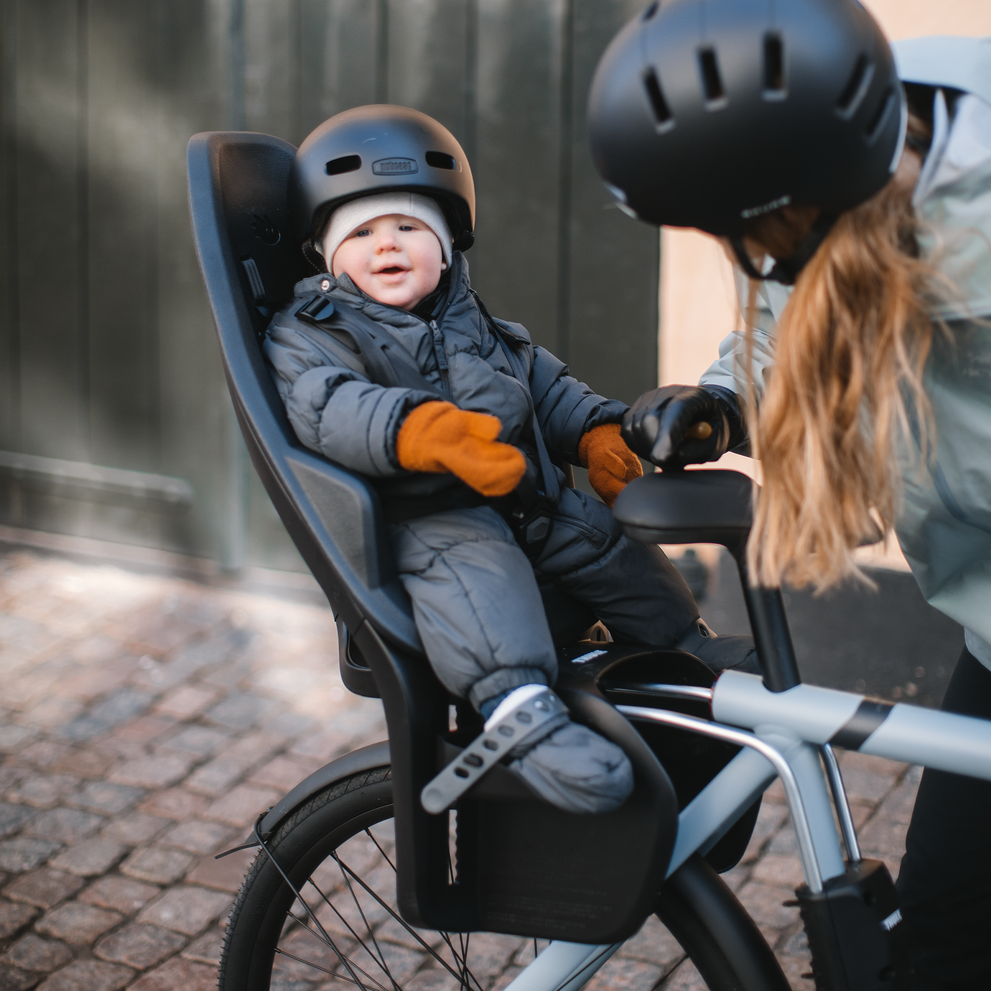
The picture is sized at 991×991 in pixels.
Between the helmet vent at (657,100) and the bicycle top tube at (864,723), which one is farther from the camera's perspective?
the bicycle top tube at (864,723)

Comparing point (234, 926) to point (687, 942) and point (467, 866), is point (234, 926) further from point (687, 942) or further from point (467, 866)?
point (687, 942)

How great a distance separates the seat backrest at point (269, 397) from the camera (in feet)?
4.66

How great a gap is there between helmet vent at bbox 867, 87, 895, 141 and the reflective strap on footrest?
2.45 feet

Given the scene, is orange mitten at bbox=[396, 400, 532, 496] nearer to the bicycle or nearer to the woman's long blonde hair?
the bicycle

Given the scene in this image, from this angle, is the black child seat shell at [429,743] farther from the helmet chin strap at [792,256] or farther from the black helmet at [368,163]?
the helmet chin strap at [792,256]

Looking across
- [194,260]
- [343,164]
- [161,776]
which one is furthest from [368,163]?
[194,260]

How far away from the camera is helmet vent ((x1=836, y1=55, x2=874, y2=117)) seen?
3.58ft

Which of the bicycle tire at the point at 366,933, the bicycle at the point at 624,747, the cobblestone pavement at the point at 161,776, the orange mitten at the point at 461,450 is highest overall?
the orange mitten at the point at 461,450

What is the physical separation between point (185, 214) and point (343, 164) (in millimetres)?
3396

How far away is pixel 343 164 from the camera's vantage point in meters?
1.63

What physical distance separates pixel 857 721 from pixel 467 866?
0.55 m

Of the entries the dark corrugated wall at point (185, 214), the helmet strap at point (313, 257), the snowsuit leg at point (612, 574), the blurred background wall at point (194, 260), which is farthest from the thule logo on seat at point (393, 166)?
the dark corrugated wall at point (185, 214)

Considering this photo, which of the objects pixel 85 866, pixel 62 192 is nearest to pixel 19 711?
pixel 85 866

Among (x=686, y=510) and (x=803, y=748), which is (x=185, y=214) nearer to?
(x=686, y=510)
